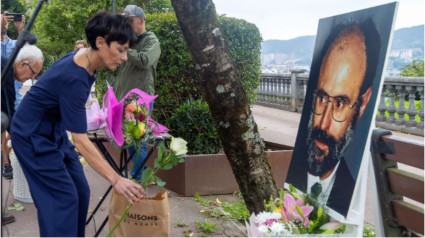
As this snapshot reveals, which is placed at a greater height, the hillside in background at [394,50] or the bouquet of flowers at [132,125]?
the hillside in background at [394,50]

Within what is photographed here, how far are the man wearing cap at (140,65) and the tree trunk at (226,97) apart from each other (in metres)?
1.77

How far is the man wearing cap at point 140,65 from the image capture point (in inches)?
216

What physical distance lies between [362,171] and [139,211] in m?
1.65

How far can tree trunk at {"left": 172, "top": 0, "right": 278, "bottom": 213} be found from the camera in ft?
12.2

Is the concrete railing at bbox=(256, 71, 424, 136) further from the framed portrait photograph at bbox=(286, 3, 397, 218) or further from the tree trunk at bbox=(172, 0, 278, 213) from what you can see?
the framed portrait photograph at bbox=(286, 3, 397, 218)

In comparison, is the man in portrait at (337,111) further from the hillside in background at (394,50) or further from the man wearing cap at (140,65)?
the hillside in background at (394,50)

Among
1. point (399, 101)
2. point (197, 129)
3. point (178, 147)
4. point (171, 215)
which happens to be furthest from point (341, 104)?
point (399, 101)

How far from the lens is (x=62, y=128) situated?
3.06 m

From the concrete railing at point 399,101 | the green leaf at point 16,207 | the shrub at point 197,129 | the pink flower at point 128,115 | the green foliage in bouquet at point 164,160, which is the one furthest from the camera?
the concrete railing at point 399,101

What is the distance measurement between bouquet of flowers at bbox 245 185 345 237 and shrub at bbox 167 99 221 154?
3.22 meters

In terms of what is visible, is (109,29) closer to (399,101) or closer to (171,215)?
(171,215)

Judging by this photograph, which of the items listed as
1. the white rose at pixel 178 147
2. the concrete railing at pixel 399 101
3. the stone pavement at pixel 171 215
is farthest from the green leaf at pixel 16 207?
the concrete railing at pixel 399 101

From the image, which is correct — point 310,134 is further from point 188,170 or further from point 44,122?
point 188,170

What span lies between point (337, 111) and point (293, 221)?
0.69m
